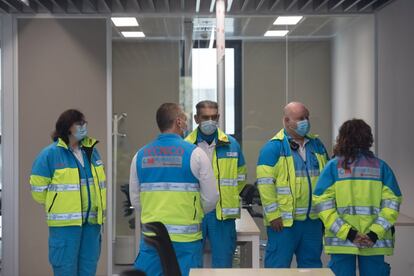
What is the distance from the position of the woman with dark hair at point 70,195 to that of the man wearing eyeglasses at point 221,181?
0.94 meters

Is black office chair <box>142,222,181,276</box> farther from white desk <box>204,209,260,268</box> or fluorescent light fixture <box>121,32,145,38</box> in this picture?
fluorescent light fixture <box>121,32,145,38</box>

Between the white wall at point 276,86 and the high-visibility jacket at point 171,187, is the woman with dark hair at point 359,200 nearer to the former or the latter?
the high-visibility jacket at point 171,187

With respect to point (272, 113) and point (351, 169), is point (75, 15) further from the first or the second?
point (351, 169)

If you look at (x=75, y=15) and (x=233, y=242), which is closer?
(x=233, y=242)

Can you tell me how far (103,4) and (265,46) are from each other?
1917mm

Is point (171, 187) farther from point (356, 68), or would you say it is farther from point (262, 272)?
point (356, 68)

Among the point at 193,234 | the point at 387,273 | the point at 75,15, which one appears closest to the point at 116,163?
the point at 75,15

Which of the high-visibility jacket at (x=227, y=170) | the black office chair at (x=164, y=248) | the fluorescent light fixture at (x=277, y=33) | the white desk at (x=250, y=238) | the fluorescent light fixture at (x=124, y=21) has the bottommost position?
the white desk at (x=250, y=238)

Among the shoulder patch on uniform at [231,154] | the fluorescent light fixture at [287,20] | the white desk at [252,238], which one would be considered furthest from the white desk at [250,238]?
the fluorescent light fixture at [287,20]

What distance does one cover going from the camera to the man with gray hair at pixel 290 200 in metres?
5.04

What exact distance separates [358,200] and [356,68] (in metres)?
3.30

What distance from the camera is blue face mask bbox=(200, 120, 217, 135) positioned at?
16.9 feet

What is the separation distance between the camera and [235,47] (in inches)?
288

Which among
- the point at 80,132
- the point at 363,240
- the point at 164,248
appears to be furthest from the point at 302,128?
the point at 164,248
